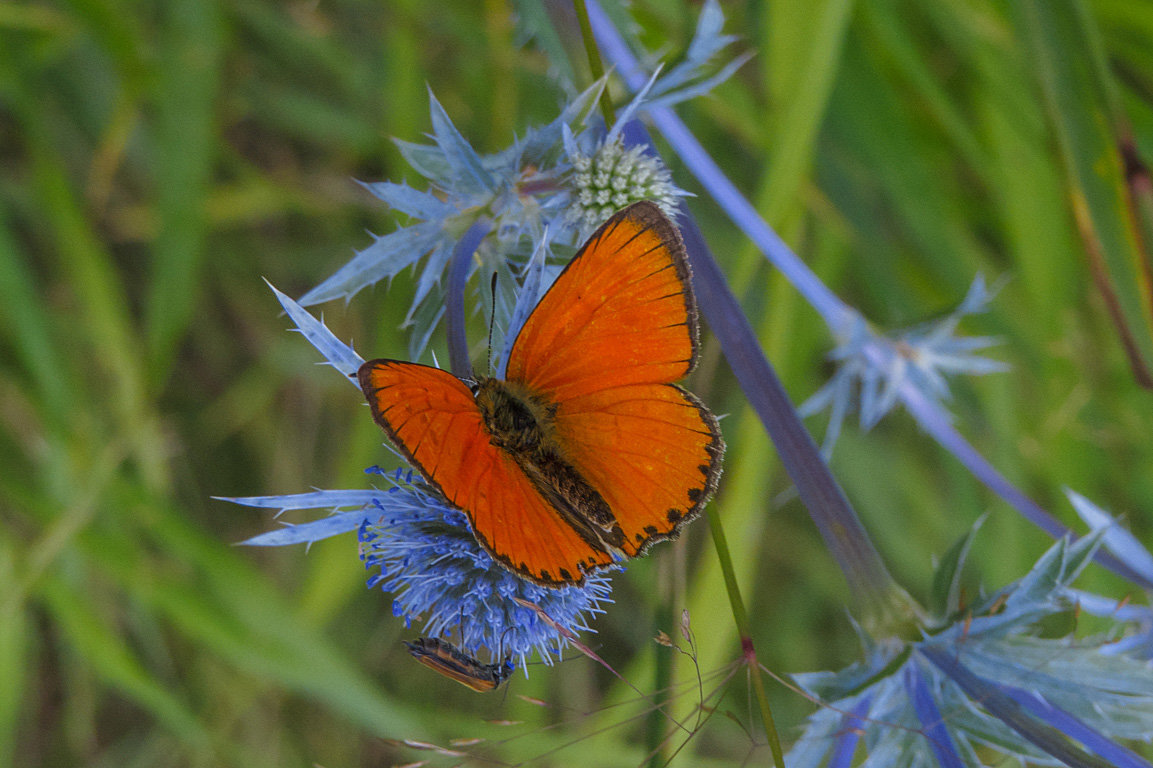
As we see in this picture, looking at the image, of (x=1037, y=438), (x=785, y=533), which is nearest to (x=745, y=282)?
(x=1037, y=438)

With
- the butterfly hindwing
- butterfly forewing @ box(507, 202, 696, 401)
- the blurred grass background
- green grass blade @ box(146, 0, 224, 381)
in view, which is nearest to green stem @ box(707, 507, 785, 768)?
the butterfly hindwing

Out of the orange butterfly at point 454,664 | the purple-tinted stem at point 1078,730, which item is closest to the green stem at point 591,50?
the orange butterfly at point 454,664

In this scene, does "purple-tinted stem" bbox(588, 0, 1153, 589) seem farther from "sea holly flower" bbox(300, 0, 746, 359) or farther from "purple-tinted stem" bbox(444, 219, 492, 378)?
"purple-tinted stem" bbox(444, 219, 492, 378)

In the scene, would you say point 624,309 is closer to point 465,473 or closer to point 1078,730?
point 465,473

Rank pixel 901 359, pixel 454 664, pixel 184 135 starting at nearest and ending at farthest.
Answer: pixel 454 664 < pixel 901 359 < pixel 184 135

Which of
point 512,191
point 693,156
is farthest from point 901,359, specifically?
point 512,191

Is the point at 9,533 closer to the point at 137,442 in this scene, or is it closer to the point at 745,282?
the point at 137,442
